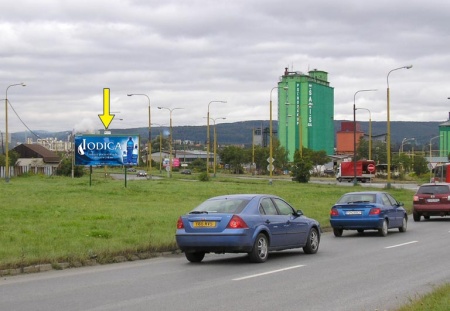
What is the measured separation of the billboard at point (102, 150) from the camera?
53156 mm

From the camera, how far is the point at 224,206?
1766cm

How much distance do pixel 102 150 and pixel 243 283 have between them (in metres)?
40.8

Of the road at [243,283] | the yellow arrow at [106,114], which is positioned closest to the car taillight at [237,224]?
the road at [243,283]

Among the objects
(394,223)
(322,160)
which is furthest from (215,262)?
(322,160)

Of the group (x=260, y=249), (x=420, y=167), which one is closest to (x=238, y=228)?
(x=260, y=249)

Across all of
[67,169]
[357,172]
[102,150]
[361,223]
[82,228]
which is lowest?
[357,172]

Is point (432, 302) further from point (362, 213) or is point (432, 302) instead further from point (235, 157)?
point (235, 157)

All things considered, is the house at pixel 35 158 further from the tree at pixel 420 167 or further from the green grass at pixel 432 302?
the green grass at pixel 432 302

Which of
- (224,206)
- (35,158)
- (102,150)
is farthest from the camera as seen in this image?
(35,158)

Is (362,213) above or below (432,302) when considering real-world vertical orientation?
below

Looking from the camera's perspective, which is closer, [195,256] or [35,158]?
[195,256]

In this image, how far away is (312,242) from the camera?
1966cm

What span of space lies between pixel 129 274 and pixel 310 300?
4907mm

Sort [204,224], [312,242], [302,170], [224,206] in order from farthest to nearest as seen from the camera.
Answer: [302,170] → [312,242] → [224,206] → [204,224]
